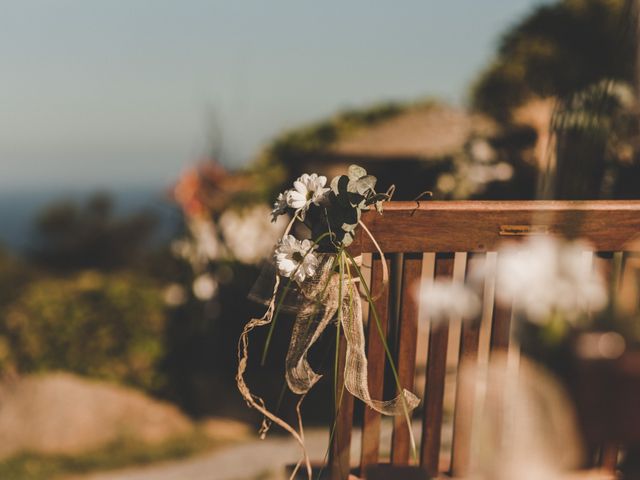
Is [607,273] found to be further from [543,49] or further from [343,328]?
[543,49]

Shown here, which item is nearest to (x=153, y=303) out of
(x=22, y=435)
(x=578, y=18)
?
(x=22, y=435)

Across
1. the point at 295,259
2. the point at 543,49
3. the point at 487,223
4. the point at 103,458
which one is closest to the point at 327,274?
the point at 295,259

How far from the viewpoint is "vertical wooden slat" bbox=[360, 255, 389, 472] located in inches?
75.0

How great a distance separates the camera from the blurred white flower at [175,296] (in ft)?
18.2

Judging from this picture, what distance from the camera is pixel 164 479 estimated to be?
456 cm

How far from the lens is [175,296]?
5.58m

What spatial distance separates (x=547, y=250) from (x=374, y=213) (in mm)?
686

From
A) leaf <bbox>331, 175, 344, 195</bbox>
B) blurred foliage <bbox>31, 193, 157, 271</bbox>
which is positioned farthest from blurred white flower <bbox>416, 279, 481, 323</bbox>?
blurred foliage <bbox>31, 193, 157, 271</bbox>

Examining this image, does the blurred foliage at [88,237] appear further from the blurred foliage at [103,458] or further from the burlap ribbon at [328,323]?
the burlap ribbon at [328,323]

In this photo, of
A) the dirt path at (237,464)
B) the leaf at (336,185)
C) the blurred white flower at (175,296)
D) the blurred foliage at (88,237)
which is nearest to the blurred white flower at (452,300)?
→ the leaf at (336,185)

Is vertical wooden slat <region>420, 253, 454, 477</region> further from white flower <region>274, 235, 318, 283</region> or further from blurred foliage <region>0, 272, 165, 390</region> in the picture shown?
blurred foliage <region>0, 272, 165, 390</region>

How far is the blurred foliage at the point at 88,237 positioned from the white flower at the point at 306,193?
1014 centimetres

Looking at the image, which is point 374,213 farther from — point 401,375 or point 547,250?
point 547,250

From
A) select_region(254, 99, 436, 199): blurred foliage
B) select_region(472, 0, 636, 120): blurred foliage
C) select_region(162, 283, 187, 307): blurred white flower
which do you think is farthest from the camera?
select_region(254, 99, 436, 199): blurred foliage
